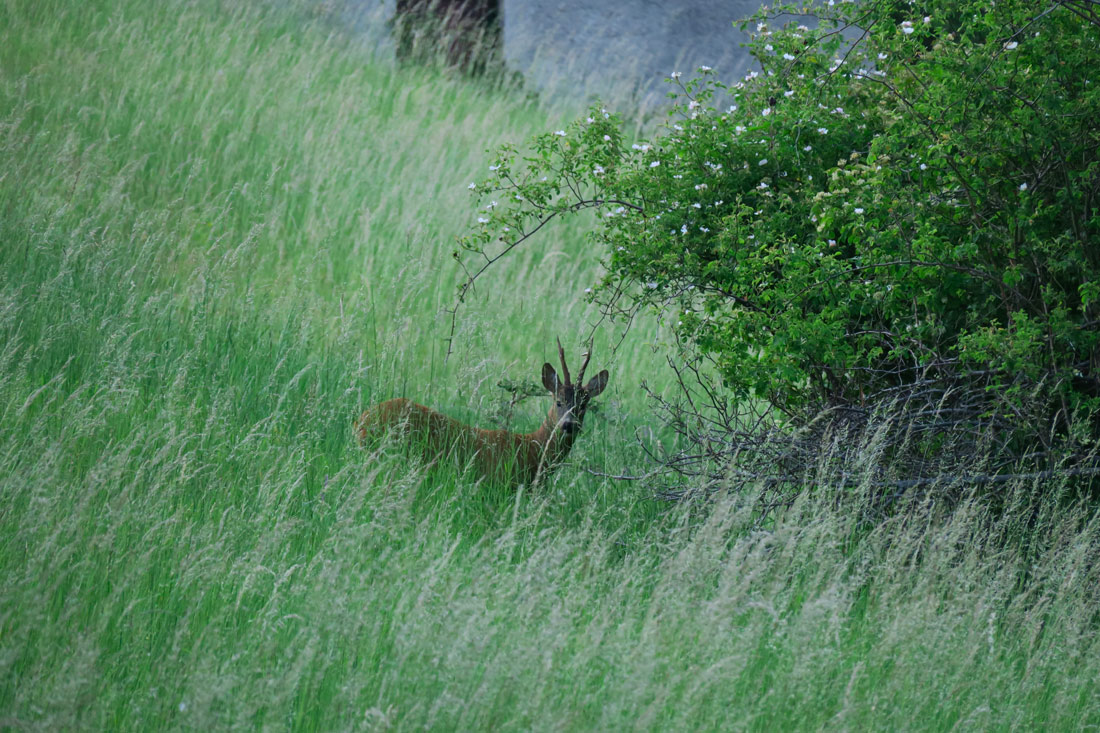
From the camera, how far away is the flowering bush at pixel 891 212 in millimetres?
4488

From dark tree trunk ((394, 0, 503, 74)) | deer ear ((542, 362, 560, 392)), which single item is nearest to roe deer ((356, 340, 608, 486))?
deer ear ((542, 362, 560, 392))

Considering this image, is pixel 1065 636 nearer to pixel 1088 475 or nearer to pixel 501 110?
pixel 1088 475

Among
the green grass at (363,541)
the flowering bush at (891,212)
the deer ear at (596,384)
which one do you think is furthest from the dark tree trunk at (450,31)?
the deer ear at (596,384)

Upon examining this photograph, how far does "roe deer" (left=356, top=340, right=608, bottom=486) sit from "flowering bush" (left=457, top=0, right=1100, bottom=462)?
0.71 meters

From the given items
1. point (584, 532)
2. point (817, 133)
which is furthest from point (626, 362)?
point (584, 532)

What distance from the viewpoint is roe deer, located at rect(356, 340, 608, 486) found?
16.1 ft

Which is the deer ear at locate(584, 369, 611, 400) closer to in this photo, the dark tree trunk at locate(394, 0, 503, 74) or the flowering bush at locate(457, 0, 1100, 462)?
the flowering bush at locate(457, 0, 1100, 462)

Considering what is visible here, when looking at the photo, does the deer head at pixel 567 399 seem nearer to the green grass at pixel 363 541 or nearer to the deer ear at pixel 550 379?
the deer ear at pixel 550 379

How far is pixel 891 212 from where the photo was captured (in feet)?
15.3

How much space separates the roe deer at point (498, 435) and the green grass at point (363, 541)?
0.44 feet

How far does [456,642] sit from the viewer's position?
2941mm

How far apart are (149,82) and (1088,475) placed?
8708 millimetres

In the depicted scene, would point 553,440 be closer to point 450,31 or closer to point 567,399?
point 567,399

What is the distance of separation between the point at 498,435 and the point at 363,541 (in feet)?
4.07
